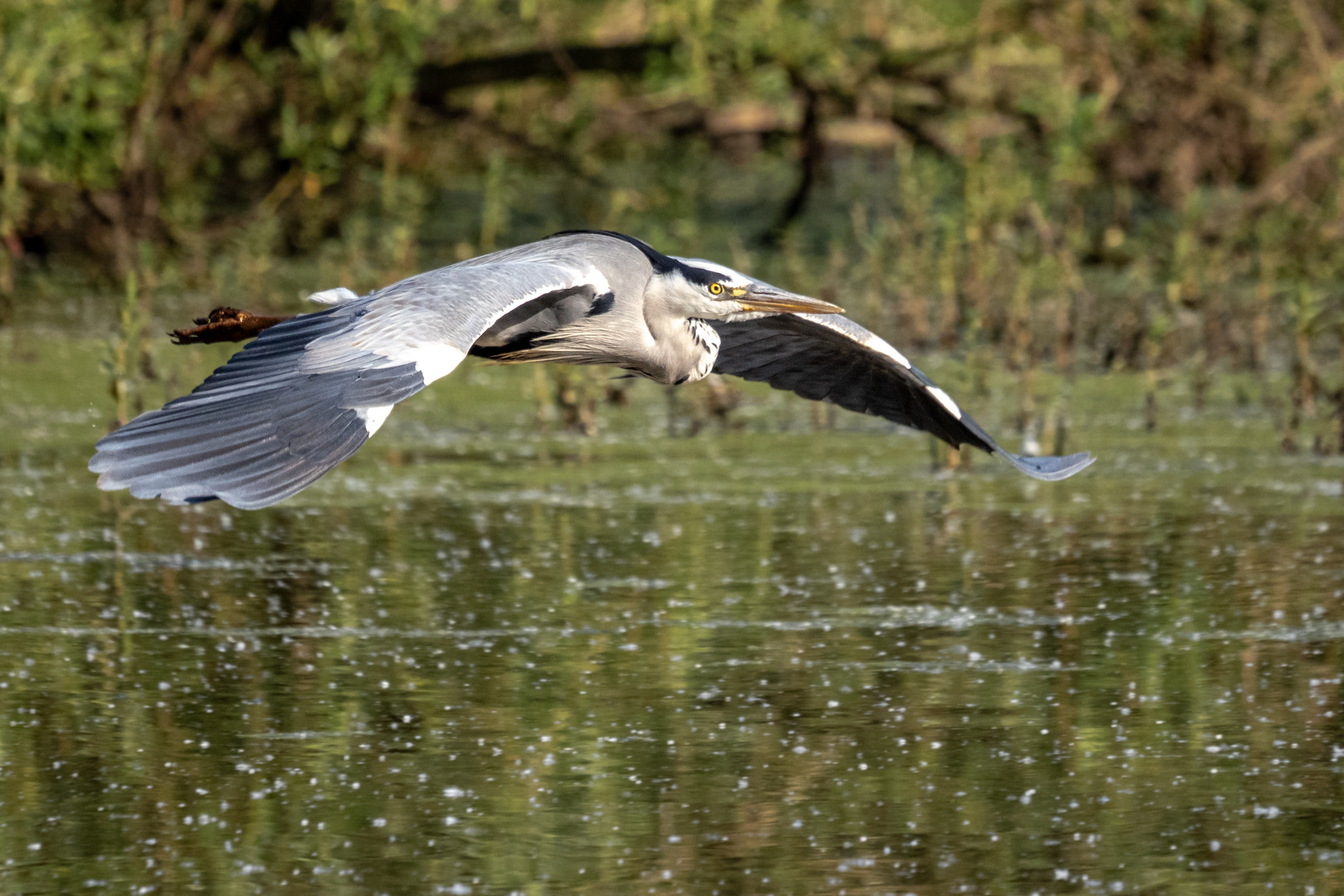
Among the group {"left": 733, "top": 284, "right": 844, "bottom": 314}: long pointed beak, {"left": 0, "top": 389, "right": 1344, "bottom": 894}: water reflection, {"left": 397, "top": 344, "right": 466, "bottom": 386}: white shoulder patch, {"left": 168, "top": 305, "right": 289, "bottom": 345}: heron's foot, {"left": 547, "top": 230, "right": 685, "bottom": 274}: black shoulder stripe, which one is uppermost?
{"left": 547, "top": 230, "right": 685, "bottom": 274}: black shoulder stripe

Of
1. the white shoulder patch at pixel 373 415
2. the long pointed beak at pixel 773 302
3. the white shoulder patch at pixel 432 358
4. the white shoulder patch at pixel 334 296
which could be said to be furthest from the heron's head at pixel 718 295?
the white shoulder patch at pixel 373 415

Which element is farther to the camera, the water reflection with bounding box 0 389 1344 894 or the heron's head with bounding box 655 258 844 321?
the heron's head with bounding box 655 258 844 321

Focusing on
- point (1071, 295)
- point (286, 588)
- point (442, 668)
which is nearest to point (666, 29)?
point (1071, 295)

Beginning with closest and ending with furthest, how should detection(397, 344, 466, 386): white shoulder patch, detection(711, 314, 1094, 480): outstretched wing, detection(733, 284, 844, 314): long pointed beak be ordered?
detection(397, 344, 466, 386): white shoulder patch
detection(733, 284, 844, 314): long pointed beak
detection(711, 314, 1094, 480): outstretched wing

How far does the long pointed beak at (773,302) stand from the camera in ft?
17.4

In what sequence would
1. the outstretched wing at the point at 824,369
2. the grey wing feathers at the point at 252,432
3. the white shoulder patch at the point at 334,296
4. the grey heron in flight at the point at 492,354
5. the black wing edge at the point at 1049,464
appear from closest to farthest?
the grey wing feathers at the point at 252,432, the grey heron in flight at the point at 492,354, the black wing edge at the point at 1049,464, the white shoulder patch at the point at 334,296, the outstretched wing at the point at 824,369

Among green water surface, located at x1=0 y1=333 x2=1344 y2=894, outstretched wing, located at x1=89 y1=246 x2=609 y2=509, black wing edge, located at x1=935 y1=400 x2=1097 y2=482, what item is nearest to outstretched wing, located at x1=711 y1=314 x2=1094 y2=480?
black wing edge, located at x1=935 y1=400 x2=1097 y2=482

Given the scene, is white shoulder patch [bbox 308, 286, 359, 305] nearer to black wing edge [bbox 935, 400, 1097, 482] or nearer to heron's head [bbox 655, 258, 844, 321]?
heron's head [bbox 655, 258, 844, 321]

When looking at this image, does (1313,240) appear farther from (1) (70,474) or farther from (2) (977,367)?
(1) (70,474)

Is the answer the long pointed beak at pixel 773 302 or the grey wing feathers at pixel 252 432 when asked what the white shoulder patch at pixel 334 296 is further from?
the long pointed beak at pixel 773 302

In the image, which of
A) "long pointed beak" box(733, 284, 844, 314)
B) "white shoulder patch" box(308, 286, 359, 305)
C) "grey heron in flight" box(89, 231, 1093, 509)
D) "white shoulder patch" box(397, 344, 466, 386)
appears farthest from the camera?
"long pointed beak" box(733, 284, 844, 314)

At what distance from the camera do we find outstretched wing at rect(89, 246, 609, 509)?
3779mm

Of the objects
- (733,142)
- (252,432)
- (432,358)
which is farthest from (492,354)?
(733,142)

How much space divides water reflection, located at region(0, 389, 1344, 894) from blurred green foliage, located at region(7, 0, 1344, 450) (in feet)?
7.62
